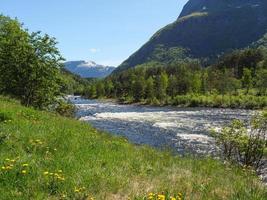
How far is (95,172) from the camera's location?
34.5 feet

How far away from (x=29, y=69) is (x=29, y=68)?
18 centimetres

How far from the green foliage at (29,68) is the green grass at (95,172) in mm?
24656

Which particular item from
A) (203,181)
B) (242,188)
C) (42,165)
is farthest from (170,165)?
(42,165)

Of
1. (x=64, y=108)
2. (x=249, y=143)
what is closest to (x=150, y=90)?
(x=64, y=108)

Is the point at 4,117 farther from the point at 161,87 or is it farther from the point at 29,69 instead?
the point at 161,87

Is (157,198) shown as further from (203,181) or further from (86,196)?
(203,181)

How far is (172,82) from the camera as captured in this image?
163625mm

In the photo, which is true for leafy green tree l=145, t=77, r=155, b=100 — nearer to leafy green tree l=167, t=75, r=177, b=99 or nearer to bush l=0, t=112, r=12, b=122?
leafy green tree l=167, t=75, r=177, b=99

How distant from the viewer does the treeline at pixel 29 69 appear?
128 feet

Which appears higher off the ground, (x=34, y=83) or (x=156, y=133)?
(x=34, y=83)

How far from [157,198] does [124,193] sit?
42.4 inches

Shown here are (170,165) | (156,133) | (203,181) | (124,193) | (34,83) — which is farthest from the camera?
(156,133)

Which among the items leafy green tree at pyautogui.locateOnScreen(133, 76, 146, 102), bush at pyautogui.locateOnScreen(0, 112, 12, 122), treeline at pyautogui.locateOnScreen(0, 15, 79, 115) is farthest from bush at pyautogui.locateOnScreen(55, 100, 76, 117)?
leafy green tree at pyautogui.locateOnScreen(133, 76, 146, 102)

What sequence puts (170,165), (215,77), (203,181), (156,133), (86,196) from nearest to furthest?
(86,196), (203,181), (170,165), (156,133), (215,77)
